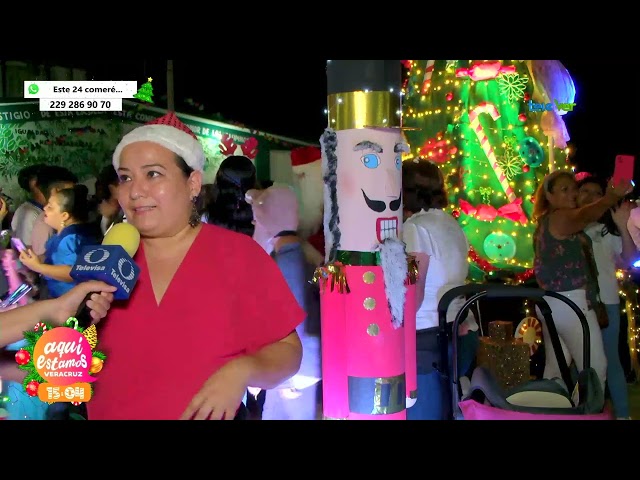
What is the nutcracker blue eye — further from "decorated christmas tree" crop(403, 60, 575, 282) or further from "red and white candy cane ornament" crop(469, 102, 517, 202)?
"red and white candy cane ornament" crop(469, 102, 517, 202)

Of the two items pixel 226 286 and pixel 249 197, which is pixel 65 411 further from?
pixel 249 197

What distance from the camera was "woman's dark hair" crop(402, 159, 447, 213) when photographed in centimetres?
374

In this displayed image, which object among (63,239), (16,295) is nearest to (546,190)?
(63,239)

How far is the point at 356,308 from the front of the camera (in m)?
3.07

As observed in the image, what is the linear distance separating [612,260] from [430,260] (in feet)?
5.41

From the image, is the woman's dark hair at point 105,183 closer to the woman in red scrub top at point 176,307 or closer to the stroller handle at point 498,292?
the woman in red scrub top at point 176,307

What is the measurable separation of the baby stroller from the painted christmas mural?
1418 mm

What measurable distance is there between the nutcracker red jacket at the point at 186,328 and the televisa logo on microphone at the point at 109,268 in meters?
0.29

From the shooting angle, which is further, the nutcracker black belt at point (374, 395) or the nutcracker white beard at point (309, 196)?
the nutcracker white beard at point (309, 196)

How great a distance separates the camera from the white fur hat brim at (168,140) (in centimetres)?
259

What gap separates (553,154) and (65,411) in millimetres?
4664

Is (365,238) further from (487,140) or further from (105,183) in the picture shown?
(487,140)

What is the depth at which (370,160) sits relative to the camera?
3029mm

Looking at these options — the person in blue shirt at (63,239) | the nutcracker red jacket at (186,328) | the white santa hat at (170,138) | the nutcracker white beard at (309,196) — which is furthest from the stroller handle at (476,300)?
the person in blue shirt at (63,239)
